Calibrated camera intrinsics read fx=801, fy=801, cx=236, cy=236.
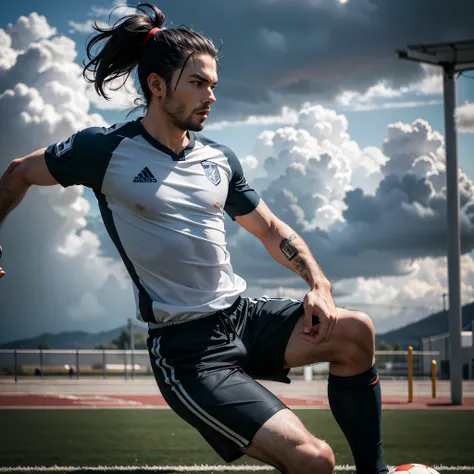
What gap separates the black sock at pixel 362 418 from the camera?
11.2ft

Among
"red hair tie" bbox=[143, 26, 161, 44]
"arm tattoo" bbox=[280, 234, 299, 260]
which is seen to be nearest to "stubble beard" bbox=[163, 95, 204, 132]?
"red hair tie" bbox=[143, 26, 161, 44]

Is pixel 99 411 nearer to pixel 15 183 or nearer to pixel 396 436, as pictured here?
pixel 396 436

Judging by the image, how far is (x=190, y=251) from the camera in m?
3.33

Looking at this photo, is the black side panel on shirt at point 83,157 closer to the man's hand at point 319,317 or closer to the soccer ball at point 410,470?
the man's hand at point 319,317

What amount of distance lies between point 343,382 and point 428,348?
4519 cm

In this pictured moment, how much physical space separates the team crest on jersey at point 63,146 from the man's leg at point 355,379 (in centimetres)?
124

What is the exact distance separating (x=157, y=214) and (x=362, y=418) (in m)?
1.24

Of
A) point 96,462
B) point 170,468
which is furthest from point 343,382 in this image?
point 96,462

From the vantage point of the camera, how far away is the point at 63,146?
11.3 feet

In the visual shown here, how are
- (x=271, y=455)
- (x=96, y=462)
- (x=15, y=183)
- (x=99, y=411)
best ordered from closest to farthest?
(x=271, y=455) → (x=15, y=183) → (x=96, y=462) → (x=99, y=411)

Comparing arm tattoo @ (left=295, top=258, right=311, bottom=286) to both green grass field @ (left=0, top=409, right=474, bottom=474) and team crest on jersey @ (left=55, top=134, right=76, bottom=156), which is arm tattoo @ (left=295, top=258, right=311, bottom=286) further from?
green grass field @ (left=0, top=409, right=474, bottom=474)

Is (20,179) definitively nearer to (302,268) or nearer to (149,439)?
(302,268)

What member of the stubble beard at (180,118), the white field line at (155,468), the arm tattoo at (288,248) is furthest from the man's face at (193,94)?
the white field line at (155,468)

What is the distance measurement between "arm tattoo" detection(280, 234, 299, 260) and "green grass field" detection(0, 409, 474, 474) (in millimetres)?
3262
